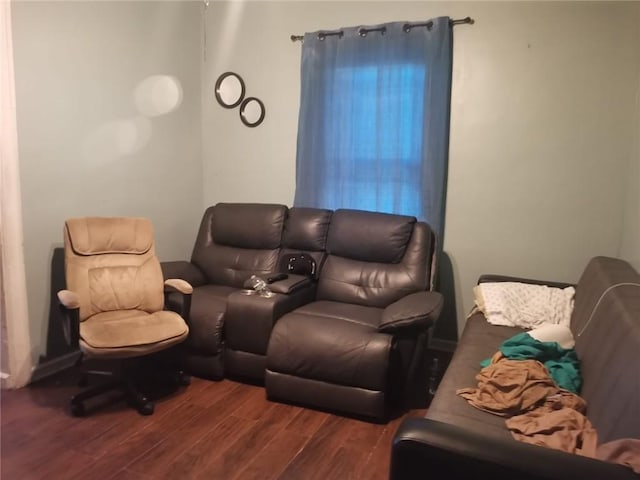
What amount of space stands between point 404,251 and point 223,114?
1.97m

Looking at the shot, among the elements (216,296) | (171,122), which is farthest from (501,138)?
(171,122)

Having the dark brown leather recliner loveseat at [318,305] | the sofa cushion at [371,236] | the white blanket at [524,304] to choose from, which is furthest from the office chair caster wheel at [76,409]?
the white blanket at [524,304]

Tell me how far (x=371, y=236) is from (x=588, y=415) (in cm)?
170

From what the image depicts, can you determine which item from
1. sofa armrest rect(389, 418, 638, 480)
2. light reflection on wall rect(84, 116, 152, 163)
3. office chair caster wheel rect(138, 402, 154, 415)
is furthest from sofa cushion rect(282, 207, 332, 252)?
sofa armrest rect(389, 418, 638, 480)

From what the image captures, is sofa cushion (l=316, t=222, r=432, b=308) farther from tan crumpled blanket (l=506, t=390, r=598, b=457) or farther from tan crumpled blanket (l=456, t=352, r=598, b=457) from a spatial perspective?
tan crumpled blanket (l=506, t=390, r=598, b=457)

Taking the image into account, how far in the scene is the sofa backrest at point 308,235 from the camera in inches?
132

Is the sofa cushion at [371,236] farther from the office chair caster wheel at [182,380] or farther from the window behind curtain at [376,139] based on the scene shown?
the office chair caster wheel at [182,380]

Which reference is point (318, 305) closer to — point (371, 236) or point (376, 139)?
point (371, 236)

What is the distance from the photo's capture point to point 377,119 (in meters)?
3.44

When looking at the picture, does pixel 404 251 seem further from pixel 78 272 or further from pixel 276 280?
pixel 78 272

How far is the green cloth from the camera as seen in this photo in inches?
75.7

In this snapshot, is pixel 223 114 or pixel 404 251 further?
pixel 223 114

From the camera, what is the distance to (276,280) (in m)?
3.05

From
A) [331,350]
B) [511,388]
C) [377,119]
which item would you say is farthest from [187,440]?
[377,119]
